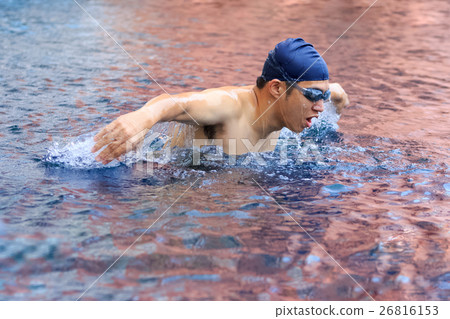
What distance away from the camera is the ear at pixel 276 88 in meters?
4.56

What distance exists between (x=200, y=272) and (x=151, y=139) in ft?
8.17

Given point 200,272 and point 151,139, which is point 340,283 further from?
point 151,139

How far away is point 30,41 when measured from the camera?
10656 millimetres

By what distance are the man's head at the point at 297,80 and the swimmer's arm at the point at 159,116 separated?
418mm

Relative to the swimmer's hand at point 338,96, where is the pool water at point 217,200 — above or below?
below

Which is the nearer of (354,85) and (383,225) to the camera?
(383,225)

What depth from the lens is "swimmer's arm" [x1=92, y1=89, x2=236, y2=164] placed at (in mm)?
3576

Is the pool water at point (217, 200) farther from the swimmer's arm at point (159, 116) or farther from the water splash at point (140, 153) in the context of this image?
the swimmer's arm at point (159, 116)

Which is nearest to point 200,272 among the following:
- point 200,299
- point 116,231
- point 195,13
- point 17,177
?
point 200,299

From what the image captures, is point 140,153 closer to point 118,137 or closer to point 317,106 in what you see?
point 118,137

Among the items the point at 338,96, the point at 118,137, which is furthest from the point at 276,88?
the point at 118,137

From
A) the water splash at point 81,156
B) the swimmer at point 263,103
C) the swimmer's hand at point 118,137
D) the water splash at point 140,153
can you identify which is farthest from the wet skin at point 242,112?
the water splash at point 81,156

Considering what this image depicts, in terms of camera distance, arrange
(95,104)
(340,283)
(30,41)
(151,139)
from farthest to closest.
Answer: (30,41) → (95,104) → (151,139) → (340,283)

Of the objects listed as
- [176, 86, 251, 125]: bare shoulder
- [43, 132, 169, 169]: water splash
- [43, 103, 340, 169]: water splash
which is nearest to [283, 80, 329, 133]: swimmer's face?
[176, 86, 251, 125]: bare shoulder
